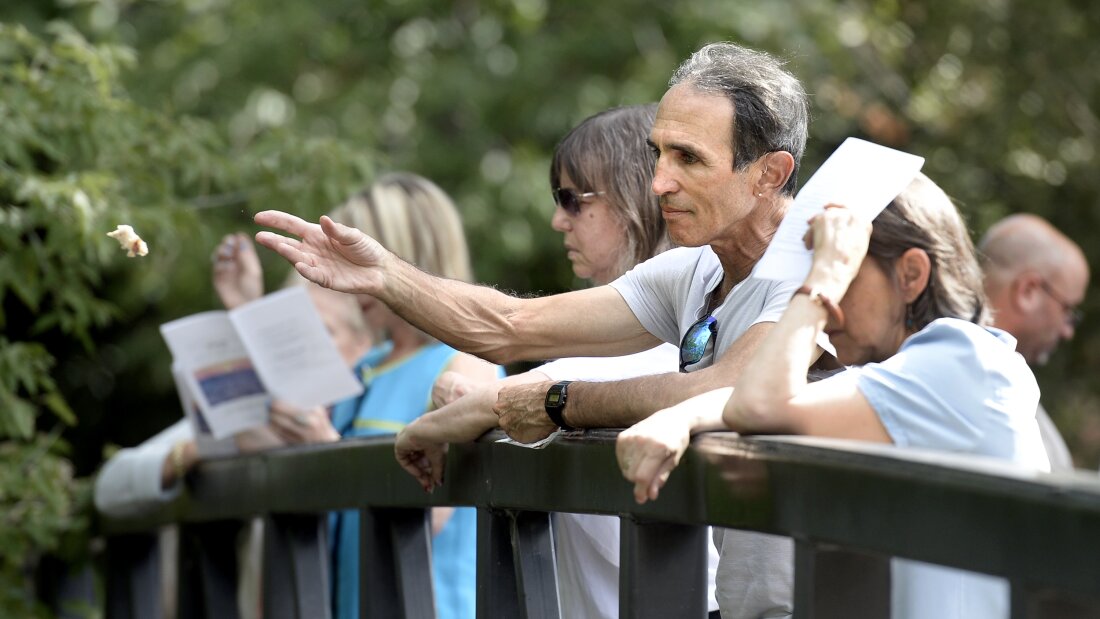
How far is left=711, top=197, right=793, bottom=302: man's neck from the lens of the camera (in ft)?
10.1

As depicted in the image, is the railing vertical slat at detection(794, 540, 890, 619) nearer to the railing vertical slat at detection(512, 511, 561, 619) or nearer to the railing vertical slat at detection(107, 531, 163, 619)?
the railing vertical slat at detection(512, 511, 561, 619)

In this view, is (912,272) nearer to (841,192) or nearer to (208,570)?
(841,192)

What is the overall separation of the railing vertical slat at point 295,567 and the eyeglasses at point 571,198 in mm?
949

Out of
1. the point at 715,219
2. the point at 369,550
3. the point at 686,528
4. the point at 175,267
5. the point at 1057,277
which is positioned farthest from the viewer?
the point at 175,267

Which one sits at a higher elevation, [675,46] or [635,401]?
[675,46]

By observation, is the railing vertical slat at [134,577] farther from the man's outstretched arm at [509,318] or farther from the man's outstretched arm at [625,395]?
the man's outstretched arm at [625,395]

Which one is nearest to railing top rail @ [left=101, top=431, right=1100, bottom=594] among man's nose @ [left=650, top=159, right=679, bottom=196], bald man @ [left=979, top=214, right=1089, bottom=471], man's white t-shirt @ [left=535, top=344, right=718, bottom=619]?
man's white t-shirt @ [left=535, top=344, right=718, bottom=619]

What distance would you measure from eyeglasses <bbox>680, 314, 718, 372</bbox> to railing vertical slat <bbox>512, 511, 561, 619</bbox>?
44 centimetres

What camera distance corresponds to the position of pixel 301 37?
978 centimetres

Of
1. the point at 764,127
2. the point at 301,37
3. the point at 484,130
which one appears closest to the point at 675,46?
the point at 484,130

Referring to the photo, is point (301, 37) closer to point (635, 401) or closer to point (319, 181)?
point (319, 181)

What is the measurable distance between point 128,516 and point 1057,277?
3.35 m

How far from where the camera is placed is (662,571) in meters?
2.37

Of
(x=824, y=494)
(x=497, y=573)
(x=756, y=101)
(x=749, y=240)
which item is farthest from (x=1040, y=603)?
(x=756, y=101)
